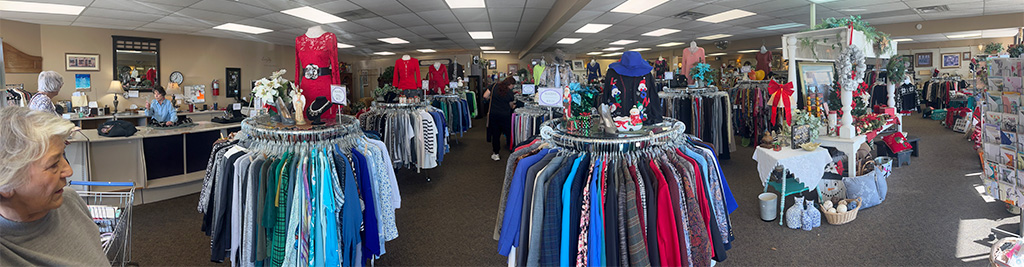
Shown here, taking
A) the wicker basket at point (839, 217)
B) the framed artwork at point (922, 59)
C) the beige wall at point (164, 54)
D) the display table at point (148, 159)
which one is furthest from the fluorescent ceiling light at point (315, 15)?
the framed artwork at point (922, 59)

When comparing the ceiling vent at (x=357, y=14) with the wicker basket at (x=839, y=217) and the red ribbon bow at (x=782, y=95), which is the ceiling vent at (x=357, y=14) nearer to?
the red ribbon bow at (x=782, y=95)

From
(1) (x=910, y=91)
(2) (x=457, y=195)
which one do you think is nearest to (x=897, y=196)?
(2) (x=457, y=195)

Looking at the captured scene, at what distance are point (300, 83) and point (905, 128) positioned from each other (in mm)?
11703

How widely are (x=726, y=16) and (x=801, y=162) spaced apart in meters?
5.60

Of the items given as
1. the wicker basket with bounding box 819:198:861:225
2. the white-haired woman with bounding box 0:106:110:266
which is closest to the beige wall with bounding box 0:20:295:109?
the white-haired woman with bounding box 0:106:110:266

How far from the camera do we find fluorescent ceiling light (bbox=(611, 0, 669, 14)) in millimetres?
7143

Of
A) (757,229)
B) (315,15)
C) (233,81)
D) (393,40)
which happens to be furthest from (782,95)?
(233,81)

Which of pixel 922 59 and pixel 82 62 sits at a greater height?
pixel 922 59

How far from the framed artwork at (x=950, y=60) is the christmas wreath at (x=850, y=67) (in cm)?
1414

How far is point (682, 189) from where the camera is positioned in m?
2.12

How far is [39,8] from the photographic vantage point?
6.97m

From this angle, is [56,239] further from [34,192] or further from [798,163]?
[798,163]

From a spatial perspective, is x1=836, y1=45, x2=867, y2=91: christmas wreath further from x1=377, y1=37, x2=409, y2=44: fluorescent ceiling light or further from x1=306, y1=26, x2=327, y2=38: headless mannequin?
x1=377, y1=37, x2=409, y2=44: fluorescent ceiling light

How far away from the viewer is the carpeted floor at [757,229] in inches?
131
